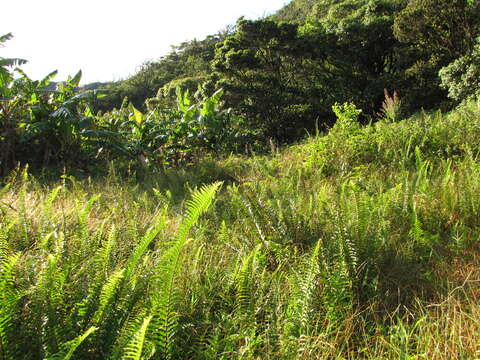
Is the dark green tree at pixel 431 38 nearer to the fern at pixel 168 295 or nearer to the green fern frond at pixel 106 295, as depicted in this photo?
the fern at pixel 168 295

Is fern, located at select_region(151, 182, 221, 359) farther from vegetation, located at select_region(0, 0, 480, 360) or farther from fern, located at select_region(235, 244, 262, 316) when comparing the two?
fern, located at select_region(235, 244, 262, 316)

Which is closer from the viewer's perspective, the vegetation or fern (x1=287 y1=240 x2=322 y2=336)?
the vegetation

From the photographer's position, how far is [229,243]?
2.21m

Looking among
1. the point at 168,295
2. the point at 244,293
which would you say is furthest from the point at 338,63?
the point at 168,295

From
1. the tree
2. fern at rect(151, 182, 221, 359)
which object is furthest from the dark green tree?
fern at rect(151, 182, 221, 359)

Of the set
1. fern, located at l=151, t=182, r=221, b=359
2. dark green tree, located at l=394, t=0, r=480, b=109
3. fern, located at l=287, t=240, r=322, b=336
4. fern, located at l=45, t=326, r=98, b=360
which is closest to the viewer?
fern, located at l=45, t=326, r=98, b=360

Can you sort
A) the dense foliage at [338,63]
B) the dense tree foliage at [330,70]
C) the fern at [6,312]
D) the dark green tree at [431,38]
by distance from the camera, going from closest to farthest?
the fern at [6,312]
the dense tree foliage at [330,70]
the dark green tree at [431,38]
the dense foliage at [338,63]

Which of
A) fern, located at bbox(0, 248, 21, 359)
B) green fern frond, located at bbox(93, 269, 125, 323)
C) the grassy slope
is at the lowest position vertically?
the grassy slope

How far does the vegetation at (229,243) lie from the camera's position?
4.05ft

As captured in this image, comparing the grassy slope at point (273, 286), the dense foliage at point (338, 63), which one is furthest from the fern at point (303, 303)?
the dense foliage at point (338, 63)

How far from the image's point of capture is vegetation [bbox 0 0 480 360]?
1233 millimetres

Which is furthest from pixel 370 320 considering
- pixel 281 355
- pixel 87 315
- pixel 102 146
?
pixel 102 146

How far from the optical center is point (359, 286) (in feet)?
5.54

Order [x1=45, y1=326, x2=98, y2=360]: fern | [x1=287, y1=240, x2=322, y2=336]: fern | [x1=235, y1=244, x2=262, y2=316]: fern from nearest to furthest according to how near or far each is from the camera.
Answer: [x1=45, y1=326, x2=98, y2=360]: fern
[x1=287, y1=240, x2=322, y2=336]: fern
[x1=235, y1=244, x2=262, y2=316]: fern
